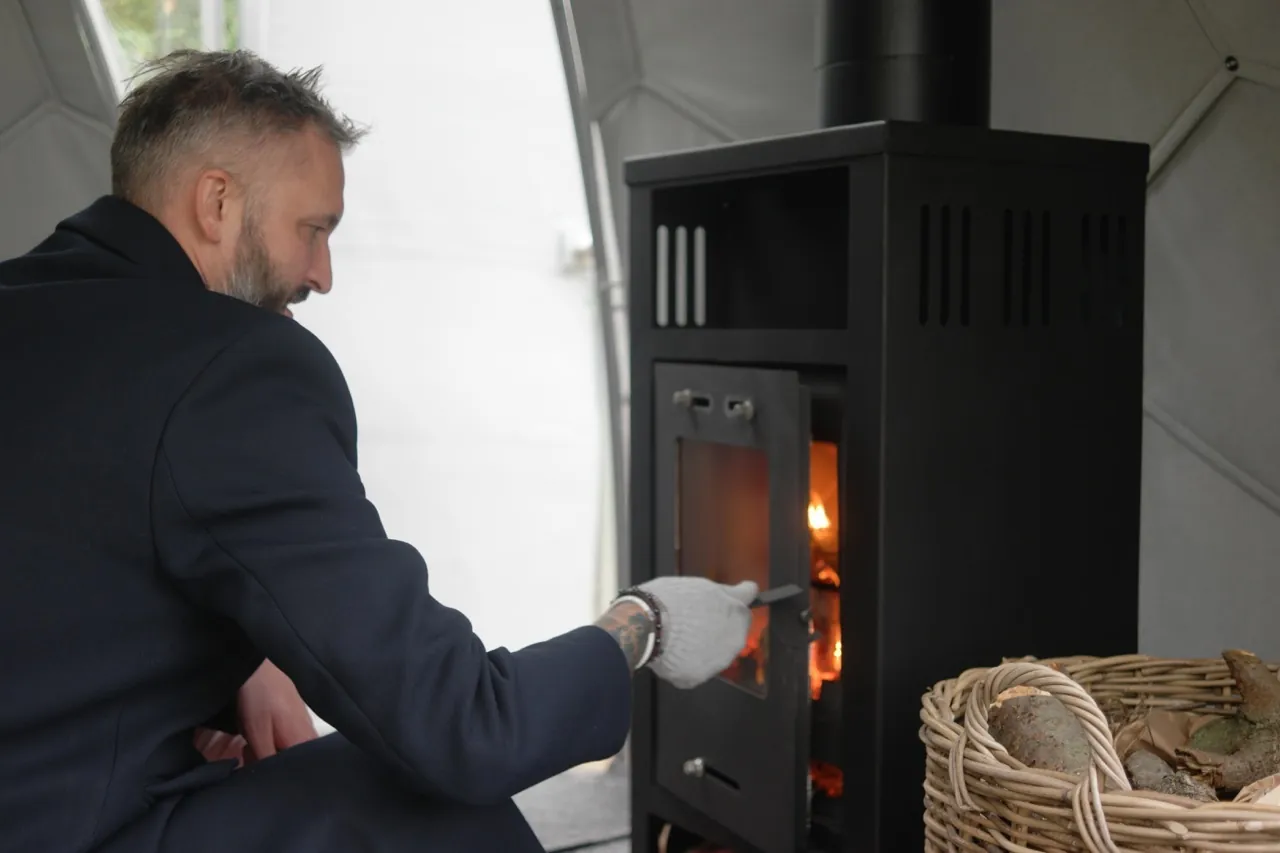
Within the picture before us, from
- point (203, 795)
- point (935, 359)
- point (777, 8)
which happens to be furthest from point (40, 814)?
point (777, 8)

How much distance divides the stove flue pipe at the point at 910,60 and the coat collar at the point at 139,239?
894mm

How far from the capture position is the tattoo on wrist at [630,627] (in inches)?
56.5

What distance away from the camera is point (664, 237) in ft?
6.30

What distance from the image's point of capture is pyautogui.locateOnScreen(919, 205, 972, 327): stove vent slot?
154 centimetres

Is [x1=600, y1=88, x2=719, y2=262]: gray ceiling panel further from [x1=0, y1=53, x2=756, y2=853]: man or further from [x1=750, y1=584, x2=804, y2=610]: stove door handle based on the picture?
[x1=0, y1=53, x2=756, y2=853]: man

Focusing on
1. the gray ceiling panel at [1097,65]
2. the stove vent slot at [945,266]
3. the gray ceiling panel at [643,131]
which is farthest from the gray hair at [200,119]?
the gray ceiling panel at [643,131]

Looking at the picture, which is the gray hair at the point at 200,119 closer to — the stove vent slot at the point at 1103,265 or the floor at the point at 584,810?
the stove vent slot at the point at 1103,265

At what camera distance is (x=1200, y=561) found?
1885 millimetres

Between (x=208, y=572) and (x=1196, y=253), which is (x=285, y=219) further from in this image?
(x=1196, y=253)

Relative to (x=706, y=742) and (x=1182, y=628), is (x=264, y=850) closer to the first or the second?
(x=706, y=742)

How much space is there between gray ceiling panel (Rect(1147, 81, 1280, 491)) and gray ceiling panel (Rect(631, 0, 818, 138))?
0.76 m

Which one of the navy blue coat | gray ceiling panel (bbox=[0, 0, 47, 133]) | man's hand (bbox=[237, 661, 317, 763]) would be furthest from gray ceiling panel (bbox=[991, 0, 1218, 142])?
gray ceiling panel (bbox=[0, 0, 47, 133])

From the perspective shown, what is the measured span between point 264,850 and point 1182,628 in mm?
1316

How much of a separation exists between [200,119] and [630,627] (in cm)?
69
